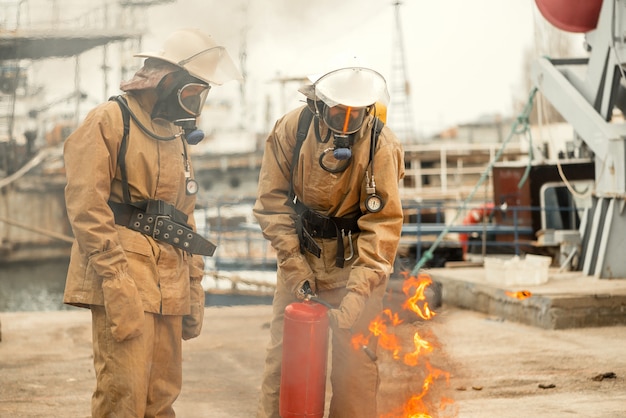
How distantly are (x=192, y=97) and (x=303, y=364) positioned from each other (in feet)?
4.68

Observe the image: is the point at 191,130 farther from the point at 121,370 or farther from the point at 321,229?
the point at 121,370

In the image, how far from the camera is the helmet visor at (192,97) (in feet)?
12.7

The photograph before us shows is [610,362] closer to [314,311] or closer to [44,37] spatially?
[314,311]

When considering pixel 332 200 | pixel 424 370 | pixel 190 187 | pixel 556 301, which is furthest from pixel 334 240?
pixel 556 301

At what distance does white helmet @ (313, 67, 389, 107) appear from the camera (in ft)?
12.6

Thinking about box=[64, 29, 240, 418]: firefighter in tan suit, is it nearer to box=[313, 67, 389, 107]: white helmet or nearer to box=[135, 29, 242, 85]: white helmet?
box=[135, 29, 242, 85]: white helmet

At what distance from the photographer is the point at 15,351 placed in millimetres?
7301

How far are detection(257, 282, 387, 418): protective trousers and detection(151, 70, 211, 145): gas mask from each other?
104 cm

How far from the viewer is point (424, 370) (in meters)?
6.29

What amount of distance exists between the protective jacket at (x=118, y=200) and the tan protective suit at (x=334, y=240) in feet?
1.63

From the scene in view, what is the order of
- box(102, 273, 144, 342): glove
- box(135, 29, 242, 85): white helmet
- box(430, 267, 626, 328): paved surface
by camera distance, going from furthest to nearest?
1. box(430, 267, 626, 328): paved surface
2. box(135, 29, 242, 85): white helmet
3. box(102, 273, 144, 342): glove

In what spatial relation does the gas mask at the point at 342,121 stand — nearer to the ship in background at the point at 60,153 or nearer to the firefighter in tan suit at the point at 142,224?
the firefighter in tan suit at the point at 142,224

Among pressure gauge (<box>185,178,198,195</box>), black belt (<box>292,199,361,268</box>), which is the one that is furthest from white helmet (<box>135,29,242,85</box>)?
black belt (<box>292,199,361,268</box>)

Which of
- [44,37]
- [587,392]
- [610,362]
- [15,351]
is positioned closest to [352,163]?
[587,392]
